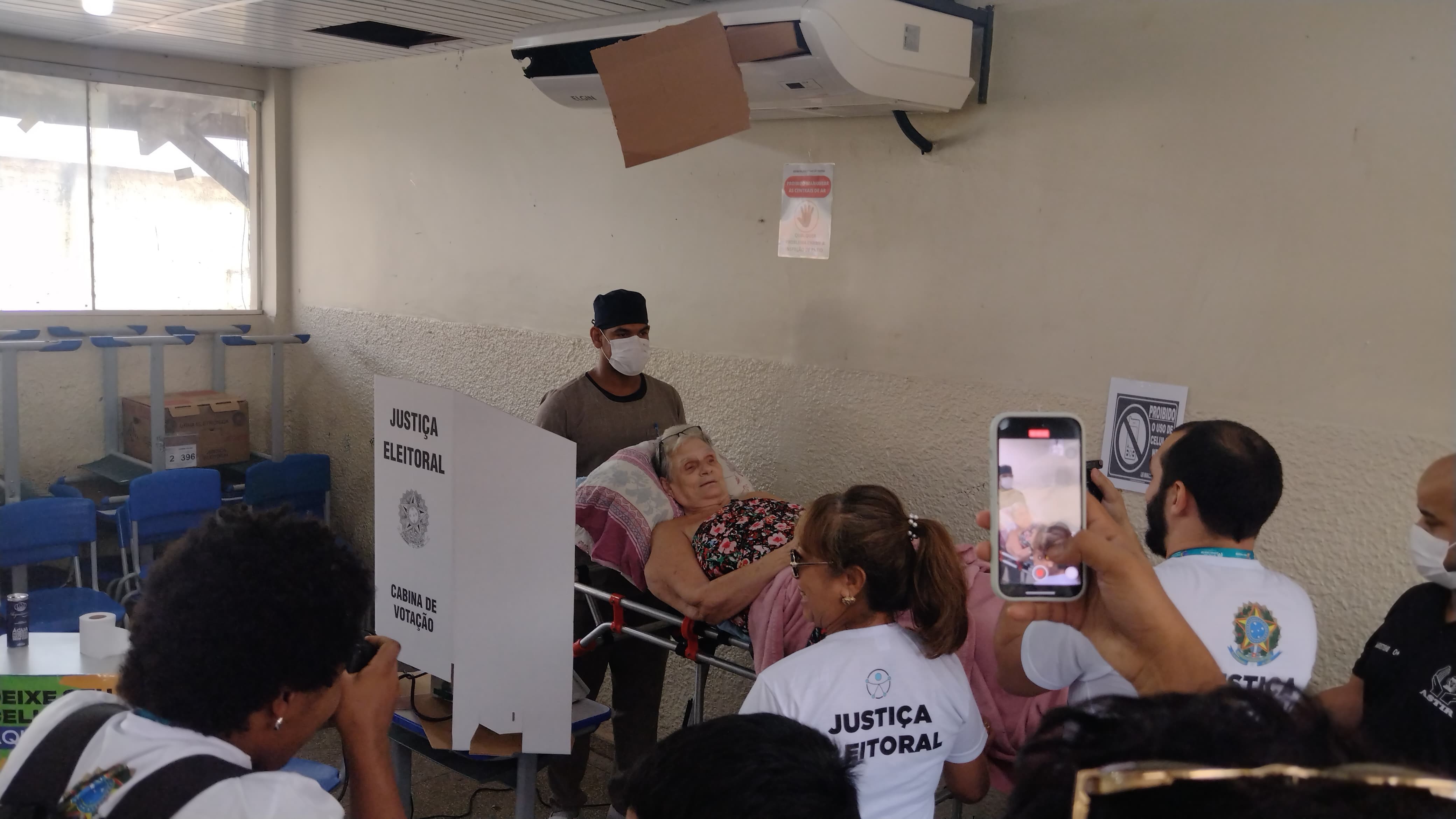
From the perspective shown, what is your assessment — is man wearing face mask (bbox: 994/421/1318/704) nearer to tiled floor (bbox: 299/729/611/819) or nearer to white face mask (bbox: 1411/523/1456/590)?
white face mask (bbox: 1411/523/1456/590)

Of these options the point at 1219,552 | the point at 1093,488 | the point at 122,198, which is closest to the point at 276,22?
the point at 122,198

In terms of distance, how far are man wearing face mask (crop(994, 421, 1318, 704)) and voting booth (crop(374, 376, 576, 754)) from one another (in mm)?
884

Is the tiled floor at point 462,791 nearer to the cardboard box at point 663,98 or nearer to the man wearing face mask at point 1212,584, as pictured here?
the cardboard box at point 663,98

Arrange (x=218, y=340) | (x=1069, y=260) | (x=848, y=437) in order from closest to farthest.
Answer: (x=1069, y=260) < (x=848, y=437) < (x=218, y=340)

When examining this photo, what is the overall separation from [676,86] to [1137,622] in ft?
5.37

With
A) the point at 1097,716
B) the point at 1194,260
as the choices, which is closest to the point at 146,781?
the point at 1097,716

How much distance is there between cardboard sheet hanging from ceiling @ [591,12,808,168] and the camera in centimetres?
238

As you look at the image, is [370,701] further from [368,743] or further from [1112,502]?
[1112,502]

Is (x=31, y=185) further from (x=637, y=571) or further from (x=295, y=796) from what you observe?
(x=295, y=796)

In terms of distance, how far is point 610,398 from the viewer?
11.2 feet

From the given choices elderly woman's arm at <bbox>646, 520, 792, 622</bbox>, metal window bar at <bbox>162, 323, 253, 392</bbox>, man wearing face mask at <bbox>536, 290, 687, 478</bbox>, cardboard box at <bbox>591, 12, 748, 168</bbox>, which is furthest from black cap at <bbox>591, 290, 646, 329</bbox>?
metal window bar at <bbox>162, 323, 253, 392</bbox>

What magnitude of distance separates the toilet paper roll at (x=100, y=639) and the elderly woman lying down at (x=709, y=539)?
3.92 ft

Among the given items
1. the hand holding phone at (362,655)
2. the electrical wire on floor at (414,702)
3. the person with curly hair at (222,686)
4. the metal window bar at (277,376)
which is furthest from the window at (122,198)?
the person with curly hair at (222,686)

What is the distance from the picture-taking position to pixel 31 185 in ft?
16.6
